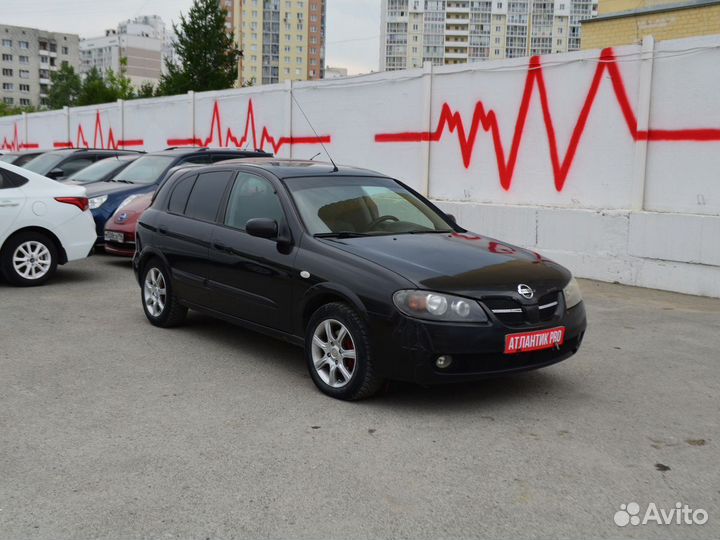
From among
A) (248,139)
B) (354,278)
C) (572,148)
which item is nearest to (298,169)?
(354,278)

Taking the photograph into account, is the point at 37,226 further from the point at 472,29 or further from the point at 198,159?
the point at 472,29

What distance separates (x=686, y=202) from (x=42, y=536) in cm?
853

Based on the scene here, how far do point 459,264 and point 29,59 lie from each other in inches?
5839

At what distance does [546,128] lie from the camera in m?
11.1

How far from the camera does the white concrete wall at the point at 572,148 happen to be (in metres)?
9.45

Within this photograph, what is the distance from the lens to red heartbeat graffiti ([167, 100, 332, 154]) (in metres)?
16.1

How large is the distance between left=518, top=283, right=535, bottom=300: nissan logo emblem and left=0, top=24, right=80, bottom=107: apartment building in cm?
13980

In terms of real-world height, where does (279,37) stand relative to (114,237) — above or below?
above

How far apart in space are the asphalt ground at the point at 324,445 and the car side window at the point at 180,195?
45.2 inches

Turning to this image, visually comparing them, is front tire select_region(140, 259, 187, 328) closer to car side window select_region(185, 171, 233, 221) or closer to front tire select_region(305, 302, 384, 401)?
car side window select_region(185, 171, 233, 221)

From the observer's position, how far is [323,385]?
514 cm

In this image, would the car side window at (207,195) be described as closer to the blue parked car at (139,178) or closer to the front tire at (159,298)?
the front tire at (159,298)

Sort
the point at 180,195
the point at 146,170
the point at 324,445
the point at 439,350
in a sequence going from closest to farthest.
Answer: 1. the point at 324,445
2. the point at 439,350
3. the point at 180,195
4. the point at 146,170

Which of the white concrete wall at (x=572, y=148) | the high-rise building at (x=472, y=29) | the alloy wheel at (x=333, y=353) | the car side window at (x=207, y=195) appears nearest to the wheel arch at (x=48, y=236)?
the car side window at (x=207, y=195)
